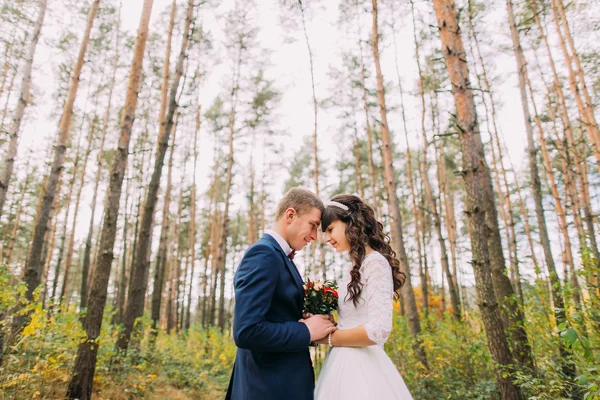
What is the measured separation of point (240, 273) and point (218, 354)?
9164mm

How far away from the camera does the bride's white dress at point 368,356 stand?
6.50 feet

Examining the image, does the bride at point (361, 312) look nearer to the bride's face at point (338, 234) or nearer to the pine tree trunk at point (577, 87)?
the bride's face at point (338, 234)

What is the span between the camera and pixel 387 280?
214 centimetres

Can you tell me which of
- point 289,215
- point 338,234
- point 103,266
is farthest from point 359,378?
point 103,266

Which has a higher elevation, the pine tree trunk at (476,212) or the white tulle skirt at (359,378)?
the pine tree trunk at (476,212)

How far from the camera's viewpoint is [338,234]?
2.40 meters

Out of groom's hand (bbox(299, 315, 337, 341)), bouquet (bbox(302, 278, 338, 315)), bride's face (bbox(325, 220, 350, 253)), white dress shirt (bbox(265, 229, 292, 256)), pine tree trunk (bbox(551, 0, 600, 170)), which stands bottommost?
groom's hand (bbox(299, 315, 337, 341))

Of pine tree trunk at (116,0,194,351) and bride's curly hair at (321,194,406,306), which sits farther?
pine tree trunk at (116,0,194,351)

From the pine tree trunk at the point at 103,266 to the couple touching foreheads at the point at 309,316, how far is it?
3.02m

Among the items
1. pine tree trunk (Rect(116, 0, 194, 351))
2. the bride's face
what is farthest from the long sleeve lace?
pine tree trunk (Rect(116, 0, 194, 351))

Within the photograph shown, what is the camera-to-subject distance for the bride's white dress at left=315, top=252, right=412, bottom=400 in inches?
78.0

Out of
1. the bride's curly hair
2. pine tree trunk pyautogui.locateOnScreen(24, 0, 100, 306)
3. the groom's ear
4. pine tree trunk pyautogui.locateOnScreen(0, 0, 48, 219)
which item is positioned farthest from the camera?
pine tree trunk pyautogui.locateOnScreen(0, 0, 48, 219)

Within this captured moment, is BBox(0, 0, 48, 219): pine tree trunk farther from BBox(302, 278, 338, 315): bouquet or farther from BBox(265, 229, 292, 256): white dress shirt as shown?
BBox(302, 278, 338, 315): bouquet


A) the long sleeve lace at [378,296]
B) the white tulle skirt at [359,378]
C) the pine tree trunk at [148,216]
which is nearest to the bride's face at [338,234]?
the long sleeve lace at [378,296]
